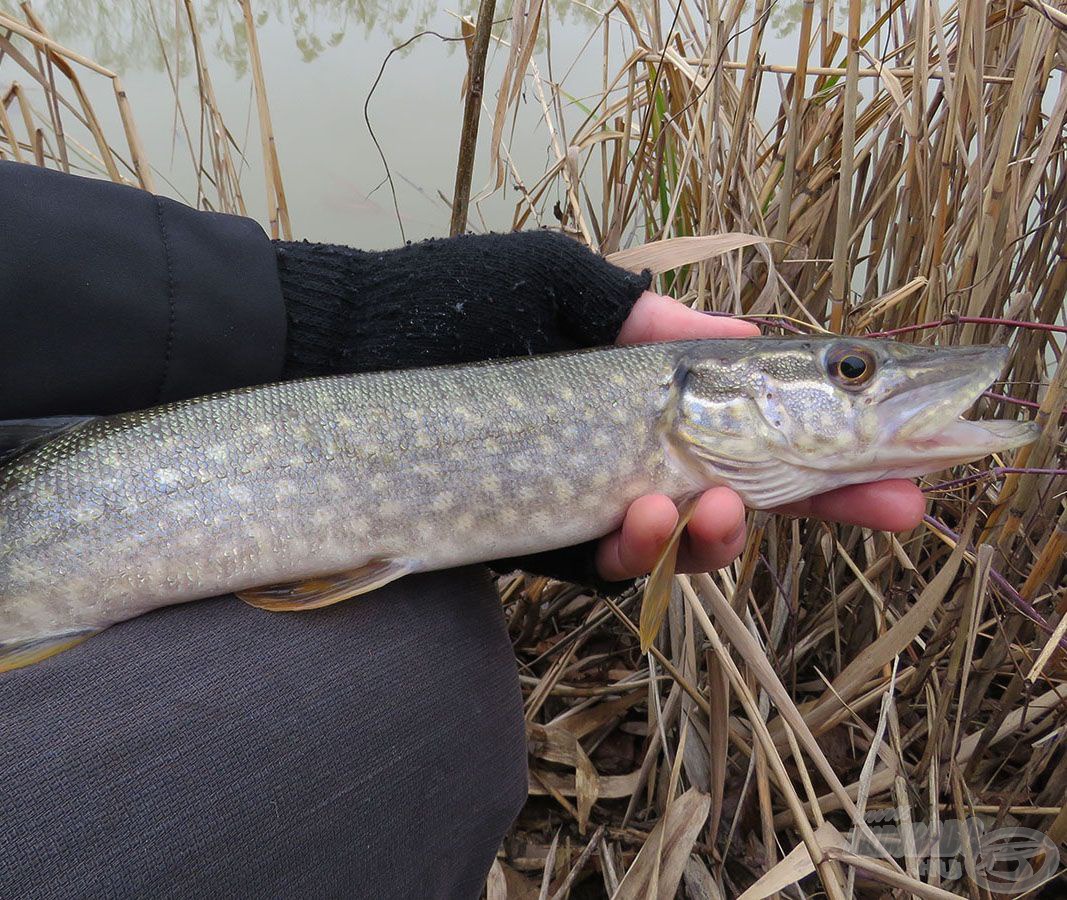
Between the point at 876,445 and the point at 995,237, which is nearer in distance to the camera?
the point at 876,445

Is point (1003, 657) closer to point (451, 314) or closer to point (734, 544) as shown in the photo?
point (734, 544)

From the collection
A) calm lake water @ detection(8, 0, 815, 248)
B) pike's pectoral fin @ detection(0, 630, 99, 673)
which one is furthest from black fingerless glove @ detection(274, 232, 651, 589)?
calm lake water @ detection(8, 0, 815, 248)

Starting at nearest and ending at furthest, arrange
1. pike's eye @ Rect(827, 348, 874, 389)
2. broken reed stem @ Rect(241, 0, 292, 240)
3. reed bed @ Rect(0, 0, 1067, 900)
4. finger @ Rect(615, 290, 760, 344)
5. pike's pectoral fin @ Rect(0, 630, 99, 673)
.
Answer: pike's pectoral fin @ Rect(0, 630, 99, 673) < pike's eye @ Rect(827, 348, 874, 389) < reed bed @ Rect(0, 0, 1067, 900) < finger @ Rect(615, 290, 760, 344) < broken reed stem @ Rect(241, 0, 292, 240)

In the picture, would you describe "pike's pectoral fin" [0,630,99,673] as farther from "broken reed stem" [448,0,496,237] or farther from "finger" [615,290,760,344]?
"broken reed stem" [448,0,496,237]

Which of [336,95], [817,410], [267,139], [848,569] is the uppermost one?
[336,95]

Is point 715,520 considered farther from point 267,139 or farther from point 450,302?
point 267,139

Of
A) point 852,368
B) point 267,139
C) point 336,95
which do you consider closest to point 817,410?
point 852,368

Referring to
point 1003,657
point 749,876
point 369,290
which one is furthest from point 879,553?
point 369,290
